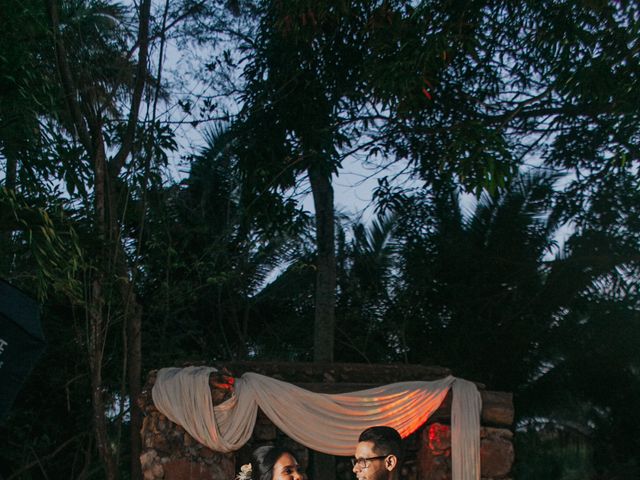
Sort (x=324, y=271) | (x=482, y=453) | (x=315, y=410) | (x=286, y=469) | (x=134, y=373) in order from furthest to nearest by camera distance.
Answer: (x=324, y=271)
(x=134, y=373)
(x=482, y=453)
(x=315, y=410)
(x=286, y=469)

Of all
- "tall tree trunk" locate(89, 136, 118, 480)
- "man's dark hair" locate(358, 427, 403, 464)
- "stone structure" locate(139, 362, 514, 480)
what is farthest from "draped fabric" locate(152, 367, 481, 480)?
→ "man's dark hair" locate(358, 427, 403, 464)

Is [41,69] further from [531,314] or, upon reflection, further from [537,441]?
[537,441]

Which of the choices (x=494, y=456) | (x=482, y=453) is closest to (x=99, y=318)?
(x=482, y=453)

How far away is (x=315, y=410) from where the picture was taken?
294 inches

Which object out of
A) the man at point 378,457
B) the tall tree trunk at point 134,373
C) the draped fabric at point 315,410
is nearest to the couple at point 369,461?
the man at point 378,457

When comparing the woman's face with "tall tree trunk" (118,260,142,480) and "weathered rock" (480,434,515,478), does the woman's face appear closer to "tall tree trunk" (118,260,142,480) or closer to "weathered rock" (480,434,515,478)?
"weathered rock" (480,434,515,478)

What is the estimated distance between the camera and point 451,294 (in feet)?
38.9

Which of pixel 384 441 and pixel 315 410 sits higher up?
Result: pixel 315 410

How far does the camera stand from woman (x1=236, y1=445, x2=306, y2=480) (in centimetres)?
416

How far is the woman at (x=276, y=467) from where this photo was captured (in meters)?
4.16

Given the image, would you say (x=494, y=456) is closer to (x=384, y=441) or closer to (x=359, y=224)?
(x=384, y=441)

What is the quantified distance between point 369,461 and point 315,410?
3.31m

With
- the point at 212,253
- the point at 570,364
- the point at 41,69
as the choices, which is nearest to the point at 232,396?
the point at 212,253

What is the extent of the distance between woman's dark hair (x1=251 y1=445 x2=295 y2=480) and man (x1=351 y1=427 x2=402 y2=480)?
1.19 ft
